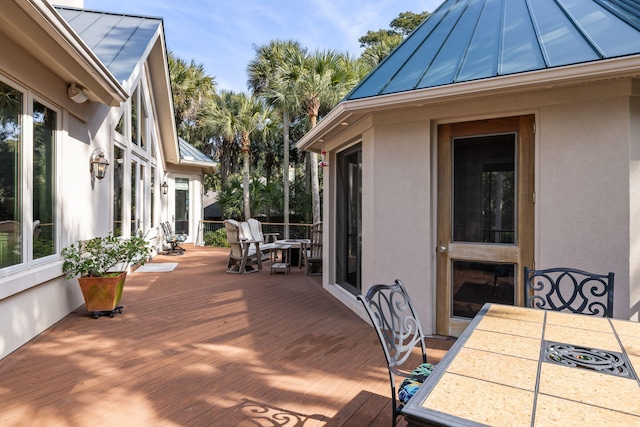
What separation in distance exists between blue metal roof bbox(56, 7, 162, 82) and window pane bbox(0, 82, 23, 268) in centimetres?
221

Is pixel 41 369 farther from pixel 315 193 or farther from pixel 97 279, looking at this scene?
pixel 315 193

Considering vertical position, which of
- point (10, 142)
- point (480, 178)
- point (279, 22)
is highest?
point (279, 22)

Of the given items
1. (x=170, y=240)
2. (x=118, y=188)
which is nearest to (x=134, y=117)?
(x=118, y=188)

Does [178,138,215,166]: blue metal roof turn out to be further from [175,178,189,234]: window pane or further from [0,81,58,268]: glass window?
[0,81,58,268]: glass window

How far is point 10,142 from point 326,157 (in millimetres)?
4192

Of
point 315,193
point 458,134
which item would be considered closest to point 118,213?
point 458,134

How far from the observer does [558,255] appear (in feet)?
11.5

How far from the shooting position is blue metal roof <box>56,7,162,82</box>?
19.7ft

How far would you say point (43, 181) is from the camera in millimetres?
4215

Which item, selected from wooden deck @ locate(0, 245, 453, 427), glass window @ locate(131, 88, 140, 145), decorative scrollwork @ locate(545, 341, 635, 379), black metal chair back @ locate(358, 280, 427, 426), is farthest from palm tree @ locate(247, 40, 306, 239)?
decorative scrollwork @ locate(545, 341, 635, 379)

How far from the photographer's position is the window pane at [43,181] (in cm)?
402

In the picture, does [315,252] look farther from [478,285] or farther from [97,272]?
[478,285]

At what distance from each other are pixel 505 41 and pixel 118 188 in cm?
→ 654

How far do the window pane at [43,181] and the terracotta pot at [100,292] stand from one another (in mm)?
559
